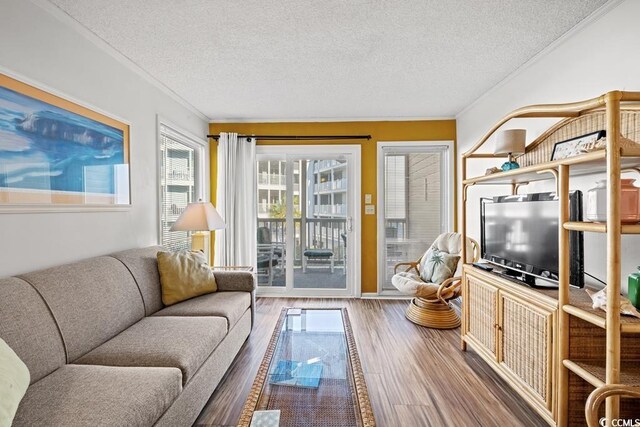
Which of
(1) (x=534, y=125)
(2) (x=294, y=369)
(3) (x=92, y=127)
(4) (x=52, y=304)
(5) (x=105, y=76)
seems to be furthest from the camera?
(1) (x=534, y=125)

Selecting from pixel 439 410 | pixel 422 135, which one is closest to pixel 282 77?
pixel 422 135

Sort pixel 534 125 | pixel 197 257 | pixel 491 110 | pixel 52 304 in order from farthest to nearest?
pixel 491 110, pixel 197 257, pixel 534 125, pixel 52 304

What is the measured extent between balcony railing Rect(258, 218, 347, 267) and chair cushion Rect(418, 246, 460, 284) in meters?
1.18

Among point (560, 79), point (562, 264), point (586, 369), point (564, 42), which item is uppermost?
point (564, 42)

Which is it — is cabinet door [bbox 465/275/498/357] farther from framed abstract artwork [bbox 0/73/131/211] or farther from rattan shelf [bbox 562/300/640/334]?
framed abstract artwork [bbox 0/73/131/211]

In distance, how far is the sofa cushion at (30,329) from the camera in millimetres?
1375

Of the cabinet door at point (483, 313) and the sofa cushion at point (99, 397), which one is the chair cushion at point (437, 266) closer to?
the cabinet door at point (483, 313)

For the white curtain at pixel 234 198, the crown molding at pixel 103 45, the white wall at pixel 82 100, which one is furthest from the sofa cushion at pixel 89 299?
the white curtain at pixel 234 198

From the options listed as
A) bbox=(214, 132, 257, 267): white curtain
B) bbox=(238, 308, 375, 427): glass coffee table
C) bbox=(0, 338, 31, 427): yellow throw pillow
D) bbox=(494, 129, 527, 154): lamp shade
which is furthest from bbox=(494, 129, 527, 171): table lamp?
bbox=(0, 338, 31, 427): yellow throw pillow

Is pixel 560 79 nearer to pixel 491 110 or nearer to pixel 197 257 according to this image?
pixel 491 110

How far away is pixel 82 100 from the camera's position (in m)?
2.12

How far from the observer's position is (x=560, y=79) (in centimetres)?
232

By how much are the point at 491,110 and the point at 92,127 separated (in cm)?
374

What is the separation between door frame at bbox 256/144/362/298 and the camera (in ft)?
13.8
